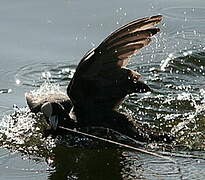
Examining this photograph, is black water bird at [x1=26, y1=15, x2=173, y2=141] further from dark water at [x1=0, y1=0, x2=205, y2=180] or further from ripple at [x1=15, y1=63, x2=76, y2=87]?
ripple at [x1=15, y1=63, x2=76, y2=87]

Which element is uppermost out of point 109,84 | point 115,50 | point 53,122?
point 115,50

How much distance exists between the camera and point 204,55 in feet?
33.8

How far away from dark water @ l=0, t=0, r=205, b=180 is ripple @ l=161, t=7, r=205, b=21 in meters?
0.01

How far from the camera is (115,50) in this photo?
7.53 m

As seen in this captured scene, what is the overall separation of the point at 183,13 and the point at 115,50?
13.1 feet

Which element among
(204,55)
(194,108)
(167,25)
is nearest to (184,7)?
(167,25)

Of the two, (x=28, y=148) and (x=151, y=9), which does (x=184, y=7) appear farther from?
(x=28, y=148)

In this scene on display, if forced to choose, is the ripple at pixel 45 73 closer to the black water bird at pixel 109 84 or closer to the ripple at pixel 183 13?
the black water bird at pixel 109 84

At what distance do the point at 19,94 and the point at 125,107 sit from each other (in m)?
1.23

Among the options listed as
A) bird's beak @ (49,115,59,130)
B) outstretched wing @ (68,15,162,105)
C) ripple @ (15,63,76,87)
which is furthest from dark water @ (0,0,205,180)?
outstretched wing @ (68,15,162,105)

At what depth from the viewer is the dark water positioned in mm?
7500

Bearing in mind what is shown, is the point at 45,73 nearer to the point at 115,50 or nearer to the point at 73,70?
the point at 73,70

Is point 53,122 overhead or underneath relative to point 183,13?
underneath

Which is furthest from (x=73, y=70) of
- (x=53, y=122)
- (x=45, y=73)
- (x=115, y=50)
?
(x=115, y=50)
